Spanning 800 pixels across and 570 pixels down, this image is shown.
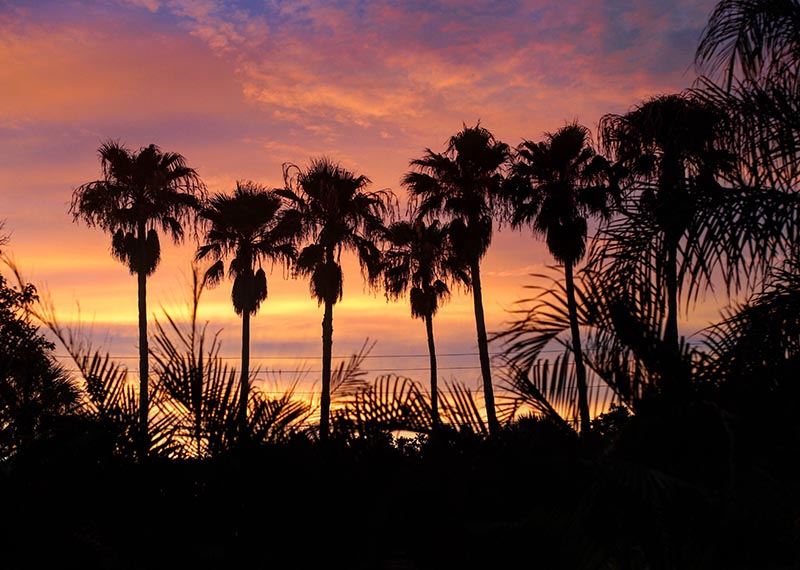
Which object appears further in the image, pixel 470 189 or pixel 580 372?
pixel 470 189

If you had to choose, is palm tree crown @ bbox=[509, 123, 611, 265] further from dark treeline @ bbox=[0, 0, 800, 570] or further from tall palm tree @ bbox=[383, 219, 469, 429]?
dark treeline @ bbox=[0, 0, 800, 570]

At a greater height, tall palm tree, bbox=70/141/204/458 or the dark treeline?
tall palm tree, bbox=70/141/204/458

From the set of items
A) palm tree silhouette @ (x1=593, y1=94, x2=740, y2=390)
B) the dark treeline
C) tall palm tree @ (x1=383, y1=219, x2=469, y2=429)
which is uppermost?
tall palm tree @ (x1=383, y1=219, x2=469, y2=429)

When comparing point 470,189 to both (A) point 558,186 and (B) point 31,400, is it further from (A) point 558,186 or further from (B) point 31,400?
(B) point 31,400

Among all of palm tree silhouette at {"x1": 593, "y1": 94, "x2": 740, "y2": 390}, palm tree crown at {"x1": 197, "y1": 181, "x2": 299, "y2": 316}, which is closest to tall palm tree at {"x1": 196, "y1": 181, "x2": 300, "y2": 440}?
palm tree crown at {"x1": 197, "y1": 181, "x2": 299, "y2": 316}

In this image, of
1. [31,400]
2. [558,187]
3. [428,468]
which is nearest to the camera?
[428,468]

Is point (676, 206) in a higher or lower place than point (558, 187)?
lower

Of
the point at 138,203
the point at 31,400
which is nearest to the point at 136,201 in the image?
the point at 138,203

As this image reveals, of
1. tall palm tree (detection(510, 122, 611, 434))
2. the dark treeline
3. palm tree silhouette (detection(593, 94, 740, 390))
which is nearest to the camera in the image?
the dark treeline

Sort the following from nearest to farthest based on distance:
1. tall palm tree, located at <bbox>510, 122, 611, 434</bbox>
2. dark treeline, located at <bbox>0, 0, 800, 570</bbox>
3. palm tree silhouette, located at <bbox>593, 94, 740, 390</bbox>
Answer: dark treeline, located at <bbox>0, 0, 800, 570</bbox> → palm tree silhouette, located at <bbox>593, 94, 740, 390</bbox> → tall palm tree, located at <bbox>510, 122, 611, 434</bbox>

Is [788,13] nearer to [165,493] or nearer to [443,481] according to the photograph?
[443,481]

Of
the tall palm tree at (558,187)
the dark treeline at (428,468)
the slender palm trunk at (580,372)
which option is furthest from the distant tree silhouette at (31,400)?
the tall palm tree at (558,187)

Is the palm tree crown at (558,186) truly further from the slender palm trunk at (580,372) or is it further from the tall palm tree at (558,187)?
the slender palm trunk at (580,372)

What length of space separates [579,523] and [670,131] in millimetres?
4979
